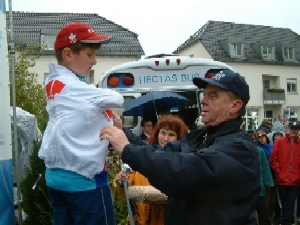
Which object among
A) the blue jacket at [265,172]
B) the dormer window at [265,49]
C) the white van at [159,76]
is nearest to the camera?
the white van at [159,76]

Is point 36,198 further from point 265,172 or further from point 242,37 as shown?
point 242,37

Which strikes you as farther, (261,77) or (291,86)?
(291,86)

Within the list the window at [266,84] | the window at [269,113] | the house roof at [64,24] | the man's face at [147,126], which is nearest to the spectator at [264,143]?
the man's face at [147,126]

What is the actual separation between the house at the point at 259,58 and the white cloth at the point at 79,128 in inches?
1433

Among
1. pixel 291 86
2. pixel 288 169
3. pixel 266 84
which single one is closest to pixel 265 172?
pixel 288 169

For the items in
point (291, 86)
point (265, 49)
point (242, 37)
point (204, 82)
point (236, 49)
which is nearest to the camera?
point (204, 82)

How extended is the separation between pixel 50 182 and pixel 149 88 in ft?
15.1

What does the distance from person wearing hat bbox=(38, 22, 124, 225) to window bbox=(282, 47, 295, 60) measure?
4389cm

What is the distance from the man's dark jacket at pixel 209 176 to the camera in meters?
2.20

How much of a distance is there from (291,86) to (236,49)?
7.47m

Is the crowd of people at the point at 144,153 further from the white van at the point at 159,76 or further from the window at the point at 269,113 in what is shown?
the window at the point at 269,113

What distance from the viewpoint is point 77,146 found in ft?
9.11

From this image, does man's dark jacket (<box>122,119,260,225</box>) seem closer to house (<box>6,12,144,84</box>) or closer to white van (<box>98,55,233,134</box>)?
white van (<box>98,55,233,134</box>)

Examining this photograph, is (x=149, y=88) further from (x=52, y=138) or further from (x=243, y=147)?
(x=243, y=147)
